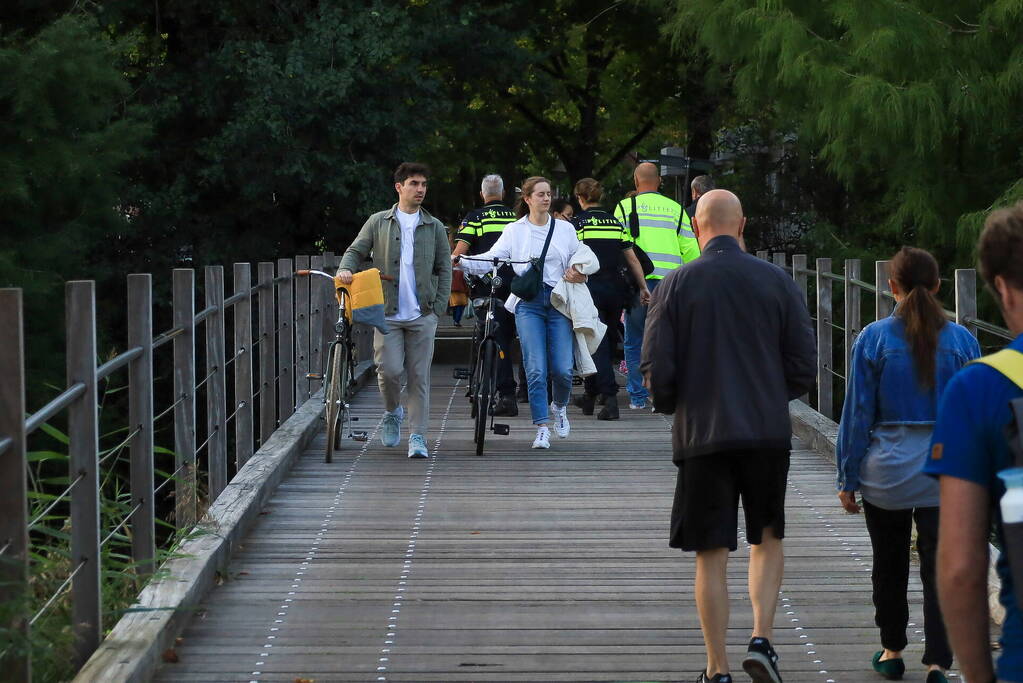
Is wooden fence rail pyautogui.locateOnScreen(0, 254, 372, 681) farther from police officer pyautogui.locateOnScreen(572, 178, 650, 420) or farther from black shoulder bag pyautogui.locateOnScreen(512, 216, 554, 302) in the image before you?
police officer pyautogui.locateOnScreen(572, 178, 650, 420)

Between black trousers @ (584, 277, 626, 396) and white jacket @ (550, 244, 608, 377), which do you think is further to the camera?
black trousers @ (584, 277, 626, 396)

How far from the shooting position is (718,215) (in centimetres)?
545

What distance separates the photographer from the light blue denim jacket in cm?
537

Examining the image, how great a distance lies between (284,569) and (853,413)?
2.90 meters

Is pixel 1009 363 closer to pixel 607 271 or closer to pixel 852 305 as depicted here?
pixel 852 305

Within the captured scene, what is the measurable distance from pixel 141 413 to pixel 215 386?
233 centimetres

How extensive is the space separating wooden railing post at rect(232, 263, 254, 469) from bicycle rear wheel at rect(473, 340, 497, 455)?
1.49m

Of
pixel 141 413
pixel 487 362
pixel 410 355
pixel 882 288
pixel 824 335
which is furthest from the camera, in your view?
pixel 824 335

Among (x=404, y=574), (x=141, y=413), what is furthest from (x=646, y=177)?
(x=141, y=413)

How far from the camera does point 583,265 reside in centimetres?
1088

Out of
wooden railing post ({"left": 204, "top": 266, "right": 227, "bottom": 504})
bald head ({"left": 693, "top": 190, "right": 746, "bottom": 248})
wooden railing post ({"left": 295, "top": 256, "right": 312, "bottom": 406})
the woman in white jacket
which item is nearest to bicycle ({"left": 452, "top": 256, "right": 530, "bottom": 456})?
the woman in white jacket

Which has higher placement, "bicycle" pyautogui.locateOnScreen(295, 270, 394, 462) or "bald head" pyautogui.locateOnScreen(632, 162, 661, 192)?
"bald head" pyautogui.locateOnScreen(632, 162, 661, 192)

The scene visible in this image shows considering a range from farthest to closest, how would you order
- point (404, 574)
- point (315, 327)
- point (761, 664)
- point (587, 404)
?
point (315, 327) → point (587, 404) → point (404, 574) → point (761, 664)

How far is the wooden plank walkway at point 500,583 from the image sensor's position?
579 centimetres
